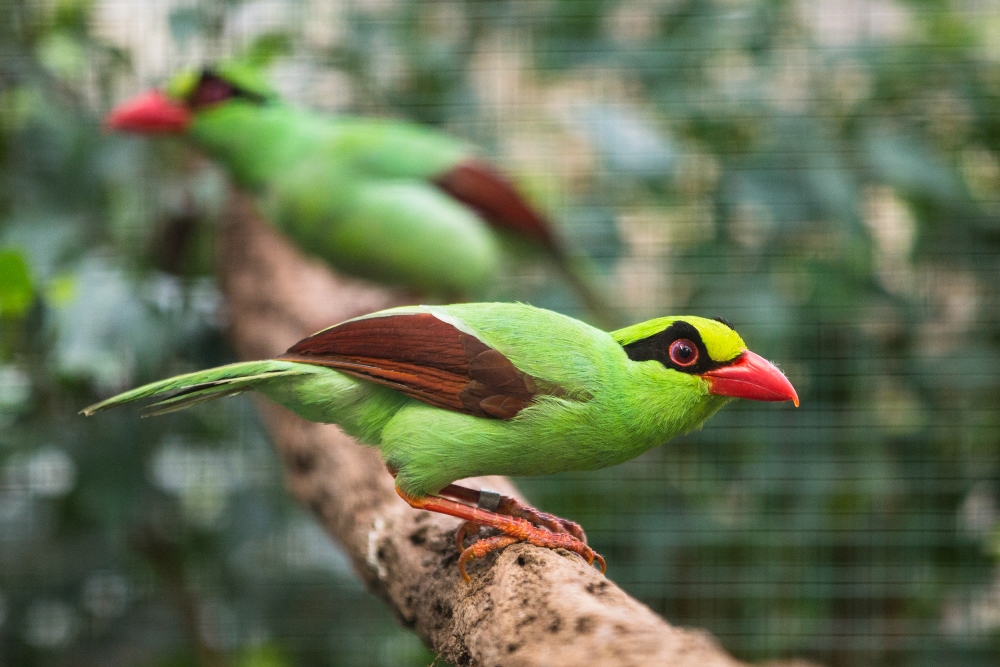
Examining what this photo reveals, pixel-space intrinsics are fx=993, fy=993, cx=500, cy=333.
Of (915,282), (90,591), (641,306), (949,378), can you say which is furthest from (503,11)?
(90,591)

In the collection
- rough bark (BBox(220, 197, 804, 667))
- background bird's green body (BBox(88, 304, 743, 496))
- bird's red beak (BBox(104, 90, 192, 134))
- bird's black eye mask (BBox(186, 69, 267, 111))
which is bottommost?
rough bark (BBox(220, 197, 804, 667))

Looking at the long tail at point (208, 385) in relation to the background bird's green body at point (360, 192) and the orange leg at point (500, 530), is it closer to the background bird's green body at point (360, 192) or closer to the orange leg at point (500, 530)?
the orange leg at point (500, 530)

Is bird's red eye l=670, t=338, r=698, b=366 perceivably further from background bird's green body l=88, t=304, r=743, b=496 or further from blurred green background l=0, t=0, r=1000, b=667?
blurred green background l=0, t=0, r=1000, b=667

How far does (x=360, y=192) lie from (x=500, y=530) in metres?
1.42

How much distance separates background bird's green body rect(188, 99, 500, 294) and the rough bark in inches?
6.7

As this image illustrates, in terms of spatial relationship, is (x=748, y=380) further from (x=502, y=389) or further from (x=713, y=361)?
(x=502, y=389)

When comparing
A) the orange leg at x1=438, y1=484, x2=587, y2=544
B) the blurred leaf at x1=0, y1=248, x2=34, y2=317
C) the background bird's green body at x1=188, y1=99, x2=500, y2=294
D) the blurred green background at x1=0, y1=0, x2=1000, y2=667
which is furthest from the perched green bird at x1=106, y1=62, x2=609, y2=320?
the orange leg at x1=438, y1=484, x2=587, y2=544

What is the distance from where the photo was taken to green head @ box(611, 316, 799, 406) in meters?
1.25

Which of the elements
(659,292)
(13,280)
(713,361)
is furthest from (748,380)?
(659,292)

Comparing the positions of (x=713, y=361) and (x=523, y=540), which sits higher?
(x=713, y=361)

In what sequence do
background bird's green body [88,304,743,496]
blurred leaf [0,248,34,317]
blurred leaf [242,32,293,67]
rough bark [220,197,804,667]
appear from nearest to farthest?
rough bark [220,197,804,667], background bird's green body [88,304,743,496], blurred leaf [0,248,34,317], blurred leaf [242,32,293,67]

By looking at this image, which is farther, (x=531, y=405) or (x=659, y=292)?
(x=659, y=292)

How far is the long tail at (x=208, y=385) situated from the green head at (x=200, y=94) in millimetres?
1451

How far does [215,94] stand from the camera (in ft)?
8.66
